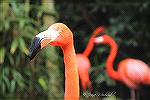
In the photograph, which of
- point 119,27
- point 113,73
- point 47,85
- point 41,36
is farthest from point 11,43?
point 41,36

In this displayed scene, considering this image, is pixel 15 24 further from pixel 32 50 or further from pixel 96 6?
pixel 32 50

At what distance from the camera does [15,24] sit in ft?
13.4

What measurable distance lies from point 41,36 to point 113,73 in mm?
3511

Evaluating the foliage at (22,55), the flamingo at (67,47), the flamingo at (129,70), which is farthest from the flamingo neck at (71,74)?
the flamingo at (129,70)

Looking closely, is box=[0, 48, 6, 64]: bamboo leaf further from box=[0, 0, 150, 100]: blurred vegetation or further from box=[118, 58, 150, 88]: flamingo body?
box=[118, 58, 150, 88]: flamingo body

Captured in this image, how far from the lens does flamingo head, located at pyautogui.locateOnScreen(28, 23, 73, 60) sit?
1098 millimetres

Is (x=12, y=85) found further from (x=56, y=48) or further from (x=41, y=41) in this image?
(x=41, y=41)

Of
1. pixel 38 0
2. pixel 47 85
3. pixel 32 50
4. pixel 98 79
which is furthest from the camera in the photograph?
pixel 98 79

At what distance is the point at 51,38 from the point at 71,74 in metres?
0.13

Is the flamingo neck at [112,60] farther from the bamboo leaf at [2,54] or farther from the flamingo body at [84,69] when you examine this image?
the bamboo leaf at [2,54]

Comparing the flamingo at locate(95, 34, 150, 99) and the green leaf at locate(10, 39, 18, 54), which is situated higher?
the green leaf at locate(10, 39, 18, 54)

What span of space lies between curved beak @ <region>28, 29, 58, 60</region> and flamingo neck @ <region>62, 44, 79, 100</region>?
60 millimetres

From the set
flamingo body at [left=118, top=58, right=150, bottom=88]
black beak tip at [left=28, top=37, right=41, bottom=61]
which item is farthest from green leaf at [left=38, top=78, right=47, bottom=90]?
black beak tip at [left=28, top=37, right=41, bottom=61]

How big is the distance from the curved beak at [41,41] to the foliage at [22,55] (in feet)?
8.82
